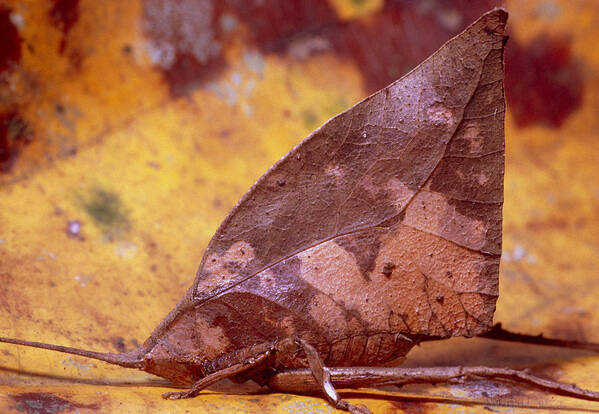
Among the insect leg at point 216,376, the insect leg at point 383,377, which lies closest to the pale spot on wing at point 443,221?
the insect leg at point 383,377

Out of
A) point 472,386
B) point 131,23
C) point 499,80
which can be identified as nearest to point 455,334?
point 472,386

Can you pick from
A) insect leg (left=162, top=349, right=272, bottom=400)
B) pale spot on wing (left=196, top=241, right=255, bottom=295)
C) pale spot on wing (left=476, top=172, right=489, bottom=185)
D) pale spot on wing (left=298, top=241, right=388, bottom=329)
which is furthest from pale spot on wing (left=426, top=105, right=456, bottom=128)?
insect leg (left=162, top=349, right=272, bottom=400)

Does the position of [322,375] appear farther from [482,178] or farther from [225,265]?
[482,178]

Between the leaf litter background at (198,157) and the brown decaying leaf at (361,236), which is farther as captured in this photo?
the leaf litter background at (198,157)

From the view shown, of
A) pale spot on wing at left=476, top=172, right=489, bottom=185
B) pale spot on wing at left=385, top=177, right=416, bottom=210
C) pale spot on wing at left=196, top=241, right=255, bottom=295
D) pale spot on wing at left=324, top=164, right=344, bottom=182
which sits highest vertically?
pale spot on wing at left=476, top=172, right=489, bottom=185

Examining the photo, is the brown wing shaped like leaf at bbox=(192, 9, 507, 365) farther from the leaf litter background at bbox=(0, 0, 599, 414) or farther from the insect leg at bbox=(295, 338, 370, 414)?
the leaf litter background at bbox=(0, 0, 599, 414)

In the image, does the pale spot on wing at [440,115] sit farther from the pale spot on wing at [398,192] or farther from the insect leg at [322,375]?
the insect leg at [322,375]
